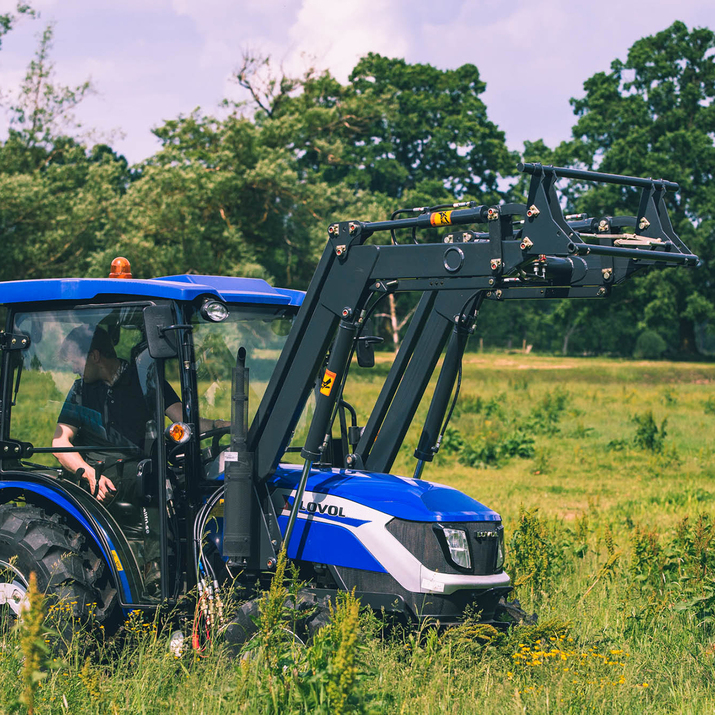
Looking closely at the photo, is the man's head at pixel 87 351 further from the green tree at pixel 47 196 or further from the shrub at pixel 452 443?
the green tree at pixel 47 196

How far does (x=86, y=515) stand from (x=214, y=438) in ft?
2.74

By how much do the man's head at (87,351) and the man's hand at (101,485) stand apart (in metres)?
0.55

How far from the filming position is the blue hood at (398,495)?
15.8 ft

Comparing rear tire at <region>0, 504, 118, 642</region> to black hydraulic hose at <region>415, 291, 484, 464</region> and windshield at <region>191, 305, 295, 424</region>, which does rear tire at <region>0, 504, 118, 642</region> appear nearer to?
windshield at <region>191, 305, 295, 424</region>

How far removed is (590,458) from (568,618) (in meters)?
9.91

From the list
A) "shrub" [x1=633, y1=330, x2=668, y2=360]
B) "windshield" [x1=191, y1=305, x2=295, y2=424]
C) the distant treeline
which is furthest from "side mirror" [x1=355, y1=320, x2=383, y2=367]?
"shrub" [x1=633, y1=330, x2=668, y2=360]

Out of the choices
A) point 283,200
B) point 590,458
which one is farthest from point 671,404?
point 283,200

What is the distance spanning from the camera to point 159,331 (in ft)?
15.7

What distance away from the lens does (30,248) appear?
30172 mm

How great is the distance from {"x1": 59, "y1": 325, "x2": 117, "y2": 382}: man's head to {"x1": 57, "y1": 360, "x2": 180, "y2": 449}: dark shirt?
0.23 feet

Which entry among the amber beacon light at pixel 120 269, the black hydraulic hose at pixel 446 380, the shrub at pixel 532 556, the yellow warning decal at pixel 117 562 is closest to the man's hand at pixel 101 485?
the yellow warning decal at pixel 117 562

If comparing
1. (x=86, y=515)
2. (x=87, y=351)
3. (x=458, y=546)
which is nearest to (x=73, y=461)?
(x=86, y=515)

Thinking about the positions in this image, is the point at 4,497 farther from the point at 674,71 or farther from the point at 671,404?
the point at 674,71

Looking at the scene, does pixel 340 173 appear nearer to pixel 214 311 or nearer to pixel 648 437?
pixel 648 437
